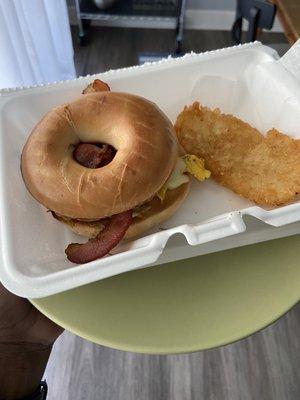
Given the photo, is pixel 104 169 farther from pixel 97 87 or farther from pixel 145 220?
pixel 97 87

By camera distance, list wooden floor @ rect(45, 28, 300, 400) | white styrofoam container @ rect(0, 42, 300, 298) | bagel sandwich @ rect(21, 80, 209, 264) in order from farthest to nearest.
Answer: wooden floor @ rect(45, 28, 300, 400)
bagel sandwich @ rect(21, 80, 209, 264)
white styrofoam container @ rect(0, 42, 300, 298)

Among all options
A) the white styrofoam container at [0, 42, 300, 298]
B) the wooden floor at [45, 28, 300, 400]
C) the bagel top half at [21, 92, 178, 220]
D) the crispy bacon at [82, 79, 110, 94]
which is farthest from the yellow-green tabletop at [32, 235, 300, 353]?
the wooden floor at [45, 28, 300, 400]

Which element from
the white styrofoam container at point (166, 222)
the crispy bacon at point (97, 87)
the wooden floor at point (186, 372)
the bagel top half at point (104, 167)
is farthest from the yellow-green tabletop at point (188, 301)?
the wooden floor at point (186, 372)

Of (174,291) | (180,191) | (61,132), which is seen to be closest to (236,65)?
(180,191)

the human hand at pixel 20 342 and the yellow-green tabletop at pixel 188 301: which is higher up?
the yellow-green tabletop at pixel 188 301

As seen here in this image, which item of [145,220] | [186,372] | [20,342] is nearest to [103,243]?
[145,220]

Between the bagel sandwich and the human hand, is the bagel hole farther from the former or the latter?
the human hand

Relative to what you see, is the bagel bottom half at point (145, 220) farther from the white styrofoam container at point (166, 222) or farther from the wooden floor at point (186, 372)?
the wooden floor at point (186, 372)
